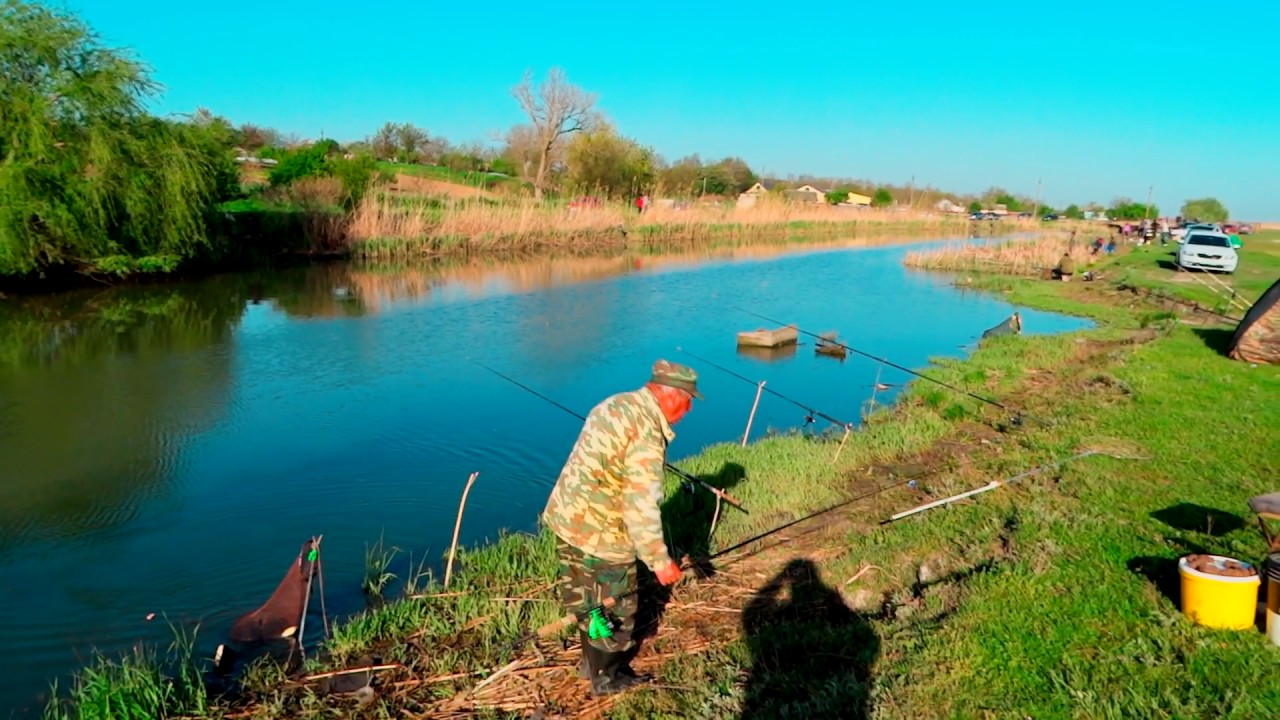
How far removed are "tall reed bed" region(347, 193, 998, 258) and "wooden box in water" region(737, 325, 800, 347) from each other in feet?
58.4

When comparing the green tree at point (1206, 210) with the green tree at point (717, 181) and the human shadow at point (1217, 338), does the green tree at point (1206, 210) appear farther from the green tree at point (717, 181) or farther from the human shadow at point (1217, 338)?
the human shadow at point (1217, 338)

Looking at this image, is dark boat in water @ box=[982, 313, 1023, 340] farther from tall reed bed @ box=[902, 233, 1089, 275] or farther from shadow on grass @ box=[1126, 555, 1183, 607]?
tall reed bed @ box=[902, 233, 1089, 275]

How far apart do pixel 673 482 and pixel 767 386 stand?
5377mm

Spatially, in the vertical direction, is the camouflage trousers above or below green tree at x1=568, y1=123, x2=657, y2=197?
below

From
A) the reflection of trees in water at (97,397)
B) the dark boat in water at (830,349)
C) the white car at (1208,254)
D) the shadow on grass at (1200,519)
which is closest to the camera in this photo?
the shadow on grass at (1200,519)

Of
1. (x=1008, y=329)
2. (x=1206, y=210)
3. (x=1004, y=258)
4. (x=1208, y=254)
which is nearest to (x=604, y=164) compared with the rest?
(x=1004, y=258)

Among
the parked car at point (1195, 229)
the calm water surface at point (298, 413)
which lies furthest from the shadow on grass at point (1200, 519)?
the parked car at point (1195, 229)

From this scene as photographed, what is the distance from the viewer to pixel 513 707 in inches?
170

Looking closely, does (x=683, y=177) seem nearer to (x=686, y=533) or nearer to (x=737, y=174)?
(x=737, y=174)

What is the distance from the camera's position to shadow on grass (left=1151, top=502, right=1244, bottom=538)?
5.66m

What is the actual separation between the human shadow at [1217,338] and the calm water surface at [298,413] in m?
3.75

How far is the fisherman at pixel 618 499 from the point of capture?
3.90 m

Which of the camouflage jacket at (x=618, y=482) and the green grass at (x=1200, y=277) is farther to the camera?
the green grass at (x=1200, y=277)

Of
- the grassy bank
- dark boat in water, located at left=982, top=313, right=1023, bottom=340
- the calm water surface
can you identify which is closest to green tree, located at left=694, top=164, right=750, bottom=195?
the calm water surface
